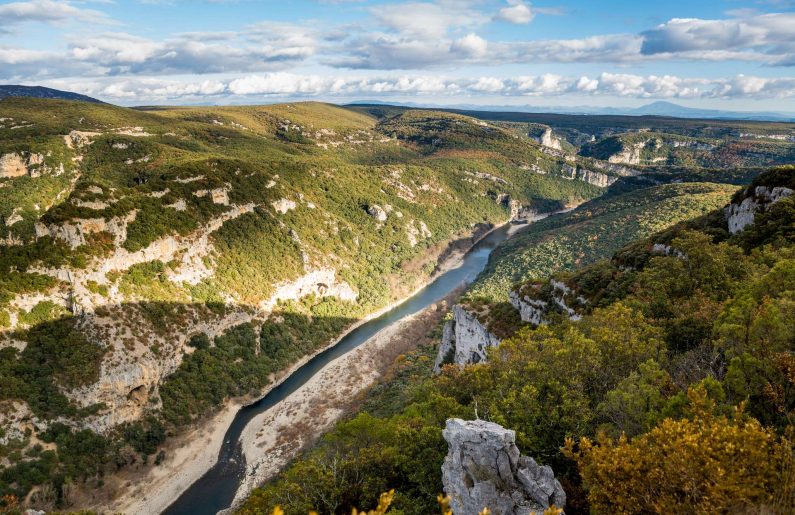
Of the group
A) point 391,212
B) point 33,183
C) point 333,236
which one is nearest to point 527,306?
point 333,236

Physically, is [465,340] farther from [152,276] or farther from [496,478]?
[152,276]

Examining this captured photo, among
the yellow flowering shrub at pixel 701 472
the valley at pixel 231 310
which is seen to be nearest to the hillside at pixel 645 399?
the yellow flowering shrub at pixel 701 472

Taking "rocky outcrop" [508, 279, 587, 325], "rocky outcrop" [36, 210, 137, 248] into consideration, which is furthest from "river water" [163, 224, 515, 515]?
"rocky outcrop" [508, 279, 587, 325]

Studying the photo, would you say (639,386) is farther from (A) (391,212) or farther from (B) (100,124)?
(B) (100,124)

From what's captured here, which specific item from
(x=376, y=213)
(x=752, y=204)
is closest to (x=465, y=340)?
(x=752, y=204)

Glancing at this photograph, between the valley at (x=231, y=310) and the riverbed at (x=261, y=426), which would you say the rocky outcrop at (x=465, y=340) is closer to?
the valley at (x=231, y=310)

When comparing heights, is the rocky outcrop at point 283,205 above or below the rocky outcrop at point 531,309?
above

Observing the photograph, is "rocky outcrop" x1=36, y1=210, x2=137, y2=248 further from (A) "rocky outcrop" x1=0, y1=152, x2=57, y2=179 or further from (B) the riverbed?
(A) "rocky outcrop" x1=0, y1=152, x2=57, y2=179
